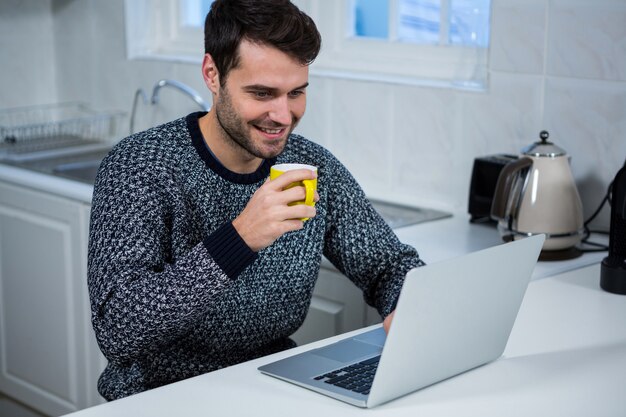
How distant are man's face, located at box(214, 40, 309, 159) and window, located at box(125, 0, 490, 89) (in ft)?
3.22

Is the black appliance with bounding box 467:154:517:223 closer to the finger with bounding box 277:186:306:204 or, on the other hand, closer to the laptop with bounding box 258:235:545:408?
the laptop with bounding box 258:235:545:408

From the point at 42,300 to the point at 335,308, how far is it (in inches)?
41.5

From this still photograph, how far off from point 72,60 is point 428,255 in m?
1.98

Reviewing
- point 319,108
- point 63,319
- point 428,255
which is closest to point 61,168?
point 63,319

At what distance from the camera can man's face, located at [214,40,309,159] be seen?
5.28 feet

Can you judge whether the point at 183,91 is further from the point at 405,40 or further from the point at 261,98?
the point at 261,98

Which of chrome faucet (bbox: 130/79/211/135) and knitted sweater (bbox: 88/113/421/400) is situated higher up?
chrome faucet (bbox: 130/79/211/135)

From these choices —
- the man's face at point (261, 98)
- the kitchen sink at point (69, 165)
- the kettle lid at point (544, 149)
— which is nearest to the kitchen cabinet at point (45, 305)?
the kitchen sink at point (69, 165)

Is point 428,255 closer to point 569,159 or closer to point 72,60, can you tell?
point 569,159

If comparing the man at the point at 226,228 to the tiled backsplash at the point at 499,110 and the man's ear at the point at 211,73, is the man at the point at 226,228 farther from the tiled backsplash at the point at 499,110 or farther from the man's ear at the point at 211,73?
the tiled backsplash at the point at 499,110

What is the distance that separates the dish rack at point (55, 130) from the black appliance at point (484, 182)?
150cm

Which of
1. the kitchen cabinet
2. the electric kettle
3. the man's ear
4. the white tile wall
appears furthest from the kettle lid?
the white tile wall

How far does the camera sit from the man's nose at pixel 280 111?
1.62 metres

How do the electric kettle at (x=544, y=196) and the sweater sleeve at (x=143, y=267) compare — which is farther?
the electric kettle at (x=544, y=196)
